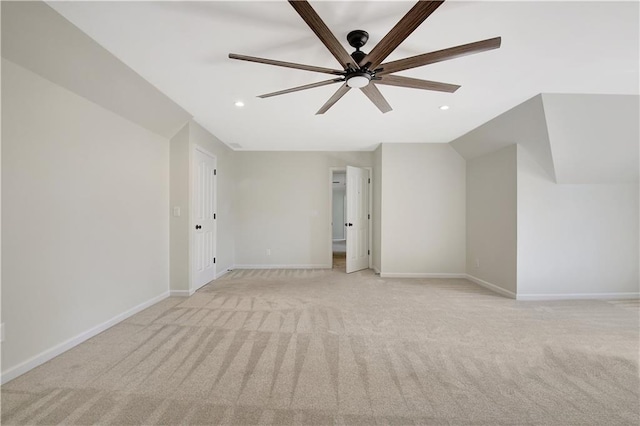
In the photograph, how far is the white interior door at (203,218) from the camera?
3.96 meters

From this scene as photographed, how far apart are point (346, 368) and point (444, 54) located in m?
2.27

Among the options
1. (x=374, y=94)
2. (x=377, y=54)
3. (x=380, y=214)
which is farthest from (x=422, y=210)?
(x=377, y=54)

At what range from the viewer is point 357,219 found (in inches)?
211

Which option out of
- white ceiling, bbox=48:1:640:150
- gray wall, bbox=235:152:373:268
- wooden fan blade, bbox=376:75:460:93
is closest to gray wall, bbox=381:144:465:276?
gray wall, bbox=235:152:373:268

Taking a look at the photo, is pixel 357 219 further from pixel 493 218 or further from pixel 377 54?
pixel 377 54

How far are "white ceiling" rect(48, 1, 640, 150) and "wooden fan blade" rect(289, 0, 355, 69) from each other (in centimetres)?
28

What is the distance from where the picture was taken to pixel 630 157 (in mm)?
3371

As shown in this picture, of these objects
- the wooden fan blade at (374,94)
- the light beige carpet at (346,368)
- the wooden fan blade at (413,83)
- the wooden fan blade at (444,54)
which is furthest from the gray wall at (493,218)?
the wooden fan blade at (444,54)

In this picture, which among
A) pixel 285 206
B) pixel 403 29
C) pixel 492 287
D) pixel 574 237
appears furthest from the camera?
pixel 285 206

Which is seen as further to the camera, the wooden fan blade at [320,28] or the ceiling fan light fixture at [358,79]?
the ceiling fan light fixture at [358,79]

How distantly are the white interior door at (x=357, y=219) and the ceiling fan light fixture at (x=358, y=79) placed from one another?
10.4 ft

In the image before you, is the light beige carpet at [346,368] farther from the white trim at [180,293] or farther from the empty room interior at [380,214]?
the white trim at [180,293]

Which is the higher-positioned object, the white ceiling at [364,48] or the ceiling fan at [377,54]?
the white ceiling at [364,48]

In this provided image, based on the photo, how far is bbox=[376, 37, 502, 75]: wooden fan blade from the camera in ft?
4.94
